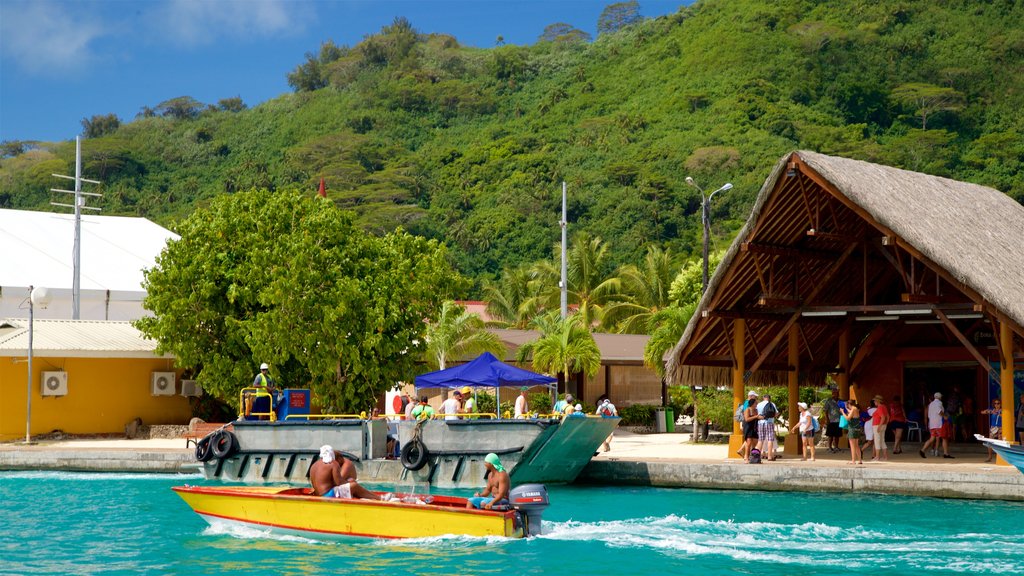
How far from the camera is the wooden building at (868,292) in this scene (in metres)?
24.3

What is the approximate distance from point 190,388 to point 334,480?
68.4 ft

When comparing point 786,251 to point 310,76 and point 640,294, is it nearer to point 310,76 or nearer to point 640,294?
point 640,294

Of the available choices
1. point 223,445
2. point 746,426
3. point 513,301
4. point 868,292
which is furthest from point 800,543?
point 513,301

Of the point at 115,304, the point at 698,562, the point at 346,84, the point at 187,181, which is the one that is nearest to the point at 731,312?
the point at 698,562

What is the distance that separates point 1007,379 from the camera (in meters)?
24.1

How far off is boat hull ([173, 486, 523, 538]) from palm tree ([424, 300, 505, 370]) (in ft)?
62.2

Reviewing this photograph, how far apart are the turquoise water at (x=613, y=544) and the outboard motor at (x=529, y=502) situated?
0.38 meters

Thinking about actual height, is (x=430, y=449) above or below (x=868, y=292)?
below

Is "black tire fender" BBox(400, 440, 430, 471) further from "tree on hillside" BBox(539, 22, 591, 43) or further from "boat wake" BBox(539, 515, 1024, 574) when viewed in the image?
"tree on hillside" BBox(539, 22, 591, 43)

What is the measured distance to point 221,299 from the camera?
36656mm

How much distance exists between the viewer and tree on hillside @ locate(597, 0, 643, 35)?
15088 cm

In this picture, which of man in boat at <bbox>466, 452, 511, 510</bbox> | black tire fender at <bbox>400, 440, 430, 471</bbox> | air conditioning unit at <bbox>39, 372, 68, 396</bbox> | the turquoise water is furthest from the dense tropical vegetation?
man in boat at <bbox>466, 452, 511, 510</bbox>

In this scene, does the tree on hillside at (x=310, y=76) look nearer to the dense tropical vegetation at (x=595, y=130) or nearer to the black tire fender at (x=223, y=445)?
the dense tropical vegetation at (x=595, y=130)

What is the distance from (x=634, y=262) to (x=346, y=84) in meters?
78.6
